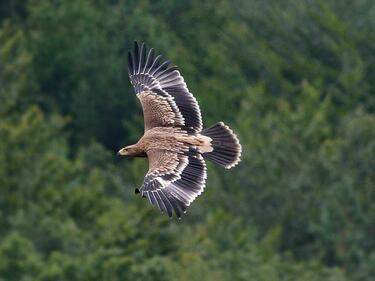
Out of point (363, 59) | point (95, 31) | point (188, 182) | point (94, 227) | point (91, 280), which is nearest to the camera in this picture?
point (188, 182)

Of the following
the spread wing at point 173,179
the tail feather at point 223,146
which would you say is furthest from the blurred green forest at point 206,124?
the spread wing at point 173,179

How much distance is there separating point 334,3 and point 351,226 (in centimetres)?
1328

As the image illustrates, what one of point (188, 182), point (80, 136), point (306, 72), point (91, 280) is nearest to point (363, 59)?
point (306, 72)

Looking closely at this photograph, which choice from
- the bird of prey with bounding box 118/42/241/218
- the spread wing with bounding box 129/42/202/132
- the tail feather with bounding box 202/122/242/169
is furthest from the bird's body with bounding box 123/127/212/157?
the spread wing with bounding box 129/42/202/132

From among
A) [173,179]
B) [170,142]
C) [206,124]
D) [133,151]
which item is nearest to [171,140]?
[170,142]

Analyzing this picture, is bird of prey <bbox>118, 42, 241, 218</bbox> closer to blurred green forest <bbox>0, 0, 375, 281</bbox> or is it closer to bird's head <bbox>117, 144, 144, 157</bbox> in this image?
bird's head <bbox>117, 144, 144, 157</bbox>

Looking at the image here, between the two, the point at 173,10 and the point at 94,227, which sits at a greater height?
the point at 173,10

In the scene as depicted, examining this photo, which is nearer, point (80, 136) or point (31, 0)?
point (80, 136)

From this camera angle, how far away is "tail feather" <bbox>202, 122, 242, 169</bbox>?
15.2 meters

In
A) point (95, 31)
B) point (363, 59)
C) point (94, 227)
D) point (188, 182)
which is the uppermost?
point (95, 31)

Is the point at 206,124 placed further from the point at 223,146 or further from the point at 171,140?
the point at 171,140

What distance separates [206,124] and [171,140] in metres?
28.7

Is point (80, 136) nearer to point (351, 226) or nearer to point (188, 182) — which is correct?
point (351, 226)

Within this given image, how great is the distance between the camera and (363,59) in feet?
153
